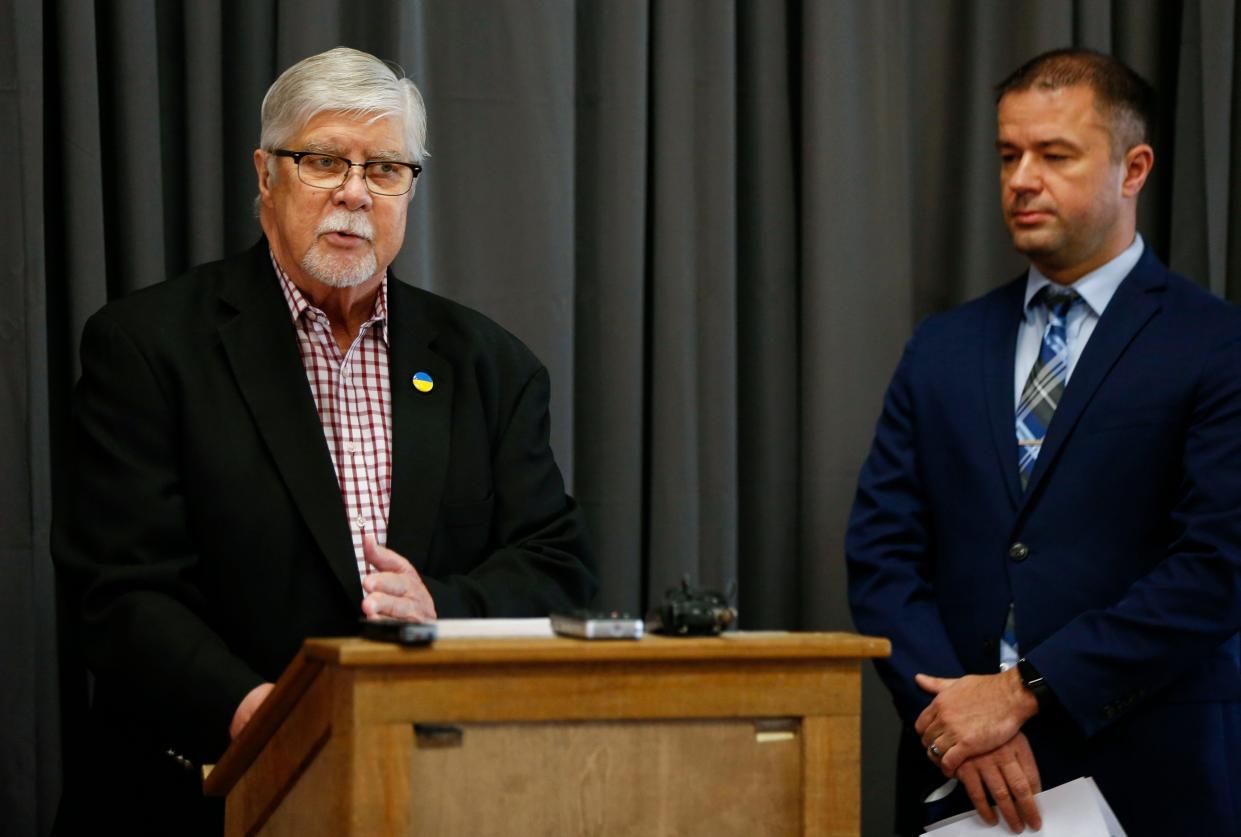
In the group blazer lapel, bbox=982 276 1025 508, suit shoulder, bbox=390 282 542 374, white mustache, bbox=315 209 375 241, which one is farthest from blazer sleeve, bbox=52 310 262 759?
blazer lapel, bbox=982 276 1025 508

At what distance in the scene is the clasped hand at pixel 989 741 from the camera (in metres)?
2.61

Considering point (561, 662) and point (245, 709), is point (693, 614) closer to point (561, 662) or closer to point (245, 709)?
point (561, 662)

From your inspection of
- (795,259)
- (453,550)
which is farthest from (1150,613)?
(795,259)

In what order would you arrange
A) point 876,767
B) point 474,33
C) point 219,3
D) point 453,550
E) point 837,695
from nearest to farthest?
1. point 837,695
2. point 453,550
3. point 219,3
4. point 474,33
5. point 876,767

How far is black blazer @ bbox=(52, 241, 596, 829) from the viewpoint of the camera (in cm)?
225

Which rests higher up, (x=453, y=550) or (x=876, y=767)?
(x=453, y=550)

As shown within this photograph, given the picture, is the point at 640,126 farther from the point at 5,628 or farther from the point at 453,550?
the point at 5,628

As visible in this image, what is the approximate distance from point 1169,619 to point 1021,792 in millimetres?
377

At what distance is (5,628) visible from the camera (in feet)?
9.79

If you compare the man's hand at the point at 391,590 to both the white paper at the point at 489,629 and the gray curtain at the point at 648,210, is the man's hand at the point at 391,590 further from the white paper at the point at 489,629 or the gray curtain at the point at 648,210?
the gray curtain at the point at 648,210

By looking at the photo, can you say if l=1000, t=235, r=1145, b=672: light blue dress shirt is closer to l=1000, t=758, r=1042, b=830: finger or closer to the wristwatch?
the wristwatch

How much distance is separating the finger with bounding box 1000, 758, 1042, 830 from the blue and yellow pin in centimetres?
114

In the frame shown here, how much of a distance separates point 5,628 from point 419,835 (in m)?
1.78

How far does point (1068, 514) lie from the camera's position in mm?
2771
